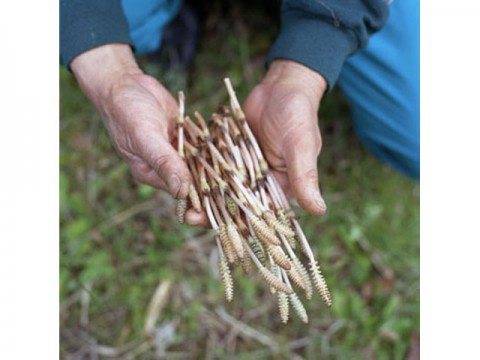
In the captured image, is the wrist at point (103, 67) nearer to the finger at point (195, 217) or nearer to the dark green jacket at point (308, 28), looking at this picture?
the dark green jacket at point (308, 28)

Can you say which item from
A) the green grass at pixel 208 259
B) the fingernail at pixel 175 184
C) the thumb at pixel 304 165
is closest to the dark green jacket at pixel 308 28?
the thumb at pixel 304 165

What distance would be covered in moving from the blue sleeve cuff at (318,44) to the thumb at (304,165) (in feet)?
0.62

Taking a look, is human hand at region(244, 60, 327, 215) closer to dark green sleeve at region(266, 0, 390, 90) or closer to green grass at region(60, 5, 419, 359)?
dark green sleeve at region(266, 0, 390, 90)

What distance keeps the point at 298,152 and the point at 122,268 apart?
2.90ft

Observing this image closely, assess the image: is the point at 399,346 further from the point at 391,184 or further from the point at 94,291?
the point at 94,291

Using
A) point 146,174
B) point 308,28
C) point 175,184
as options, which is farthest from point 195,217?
point 308,28

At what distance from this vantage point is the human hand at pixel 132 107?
50.9 inches

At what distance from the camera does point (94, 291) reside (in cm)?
187

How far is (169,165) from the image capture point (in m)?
1.23

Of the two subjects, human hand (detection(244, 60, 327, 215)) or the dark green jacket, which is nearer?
human hand (detection(244, 60, 327, 215))

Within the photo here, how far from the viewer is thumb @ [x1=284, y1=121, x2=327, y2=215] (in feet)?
4.03

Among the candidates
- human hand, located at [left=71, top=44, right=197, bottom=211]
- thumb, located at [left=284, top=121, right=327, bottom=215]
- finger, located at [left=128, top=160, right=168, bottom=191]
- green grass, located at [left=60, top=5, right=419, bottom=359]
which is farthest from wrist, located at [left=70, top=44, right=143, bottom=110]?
green grass, located at [left=60, top=5, right=419, bottom=359]

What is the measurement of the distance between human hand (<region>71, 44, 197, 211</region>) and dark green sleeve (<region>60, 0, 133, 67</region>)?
20mm

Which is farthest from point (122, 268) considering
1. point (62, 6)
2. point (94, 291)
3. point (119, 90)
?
point (62, 6)
